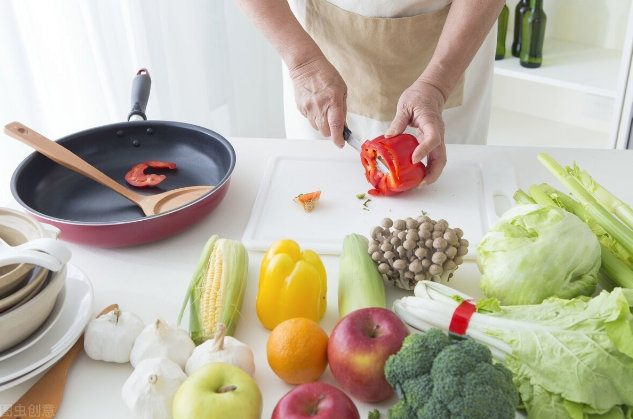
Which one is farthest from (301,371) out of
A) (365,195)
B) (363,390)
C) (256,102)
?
(256,102)

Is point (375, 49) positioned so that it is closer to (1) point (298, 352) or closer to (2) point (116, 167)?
(2) point (116, 167)

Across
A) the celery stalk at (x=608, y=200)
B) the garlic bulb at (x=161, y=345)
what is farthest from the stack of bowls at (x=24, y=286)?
the celery stalk at (x=608, y=200)

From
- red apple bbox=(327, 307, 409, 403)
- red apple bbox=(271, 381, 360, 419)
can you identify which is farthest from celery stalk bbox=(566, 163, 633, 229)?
red apple bbox=(271, 381, 360, 419)

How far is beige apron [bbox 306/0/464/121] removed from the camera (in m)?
1.54

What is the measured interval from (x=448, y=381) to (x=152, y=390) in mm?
370

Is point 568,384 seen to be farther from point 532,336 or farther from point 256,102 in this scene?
point 256,102

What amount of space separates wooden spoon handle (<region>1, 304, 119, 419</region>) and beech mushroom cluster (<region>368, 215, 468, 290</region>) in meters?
0.49

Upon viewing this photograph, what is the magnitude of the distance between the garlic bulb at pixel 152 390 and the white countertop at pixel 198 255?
2.1 inches

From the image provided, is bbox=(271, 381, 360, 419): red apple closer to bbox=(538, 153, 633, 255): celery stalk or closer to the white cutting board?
the white cutting board

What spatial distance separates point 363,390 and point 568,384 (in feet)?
0.82

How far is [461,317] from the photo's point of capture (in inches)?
34.6

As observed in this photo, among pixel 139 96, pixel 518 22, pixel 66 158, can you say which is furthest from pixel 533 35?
pixel 66 158

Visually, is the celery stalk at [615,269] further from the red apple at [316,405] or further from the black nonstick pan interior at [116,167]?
the black nonstick pan interior at [116,167]

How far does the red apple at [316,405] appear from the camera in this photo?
29.5 inches
